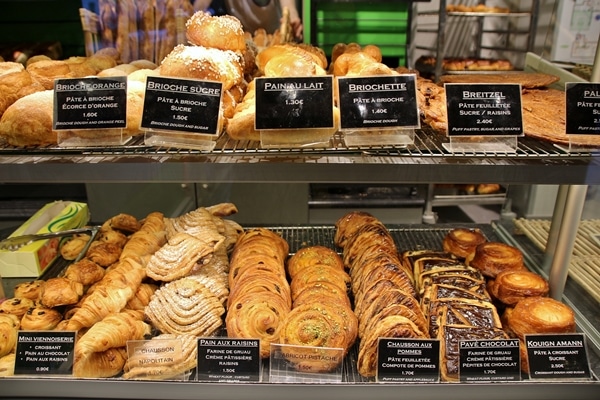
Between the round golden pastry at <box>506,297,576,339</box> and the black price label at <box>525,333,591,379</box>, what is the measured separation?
0.06 meters

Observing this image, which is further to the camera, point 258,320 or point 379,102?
point 258,320

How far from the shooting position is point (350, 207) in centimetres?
392

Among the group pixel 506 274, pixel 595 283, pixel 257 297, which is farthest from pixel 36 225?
pixel 595 283

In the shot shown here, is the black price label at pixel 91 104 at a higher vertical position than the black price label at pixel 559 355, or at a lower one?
higher

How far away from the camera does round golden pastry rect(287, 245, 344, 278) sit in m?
1.87

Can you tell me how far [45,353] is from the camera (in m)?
1.51

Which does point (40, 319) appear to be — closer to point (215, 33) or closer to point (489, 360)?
point (215, 33)

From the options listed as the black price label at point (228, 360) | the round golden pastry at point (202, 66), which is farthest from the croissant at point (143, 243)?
the round golden pastry at point (202, 66)

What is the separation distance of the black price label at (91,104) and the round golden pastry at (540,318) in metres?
1.35

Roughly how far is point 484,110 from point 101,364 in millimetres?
1342

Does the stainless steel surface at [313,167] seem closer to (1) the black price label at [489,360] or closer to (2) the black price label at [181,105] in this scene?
(2) the black price label at [181,105]

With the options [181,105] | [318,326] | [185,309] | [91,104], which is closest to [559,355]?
[318,326]

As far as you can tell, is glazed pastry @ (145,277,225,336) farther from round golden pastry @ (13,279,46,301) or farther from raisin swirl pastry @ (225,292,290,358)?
round golden pastry @ (13,279,46,301)

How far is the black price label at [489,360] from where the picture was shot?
57.7 inches
